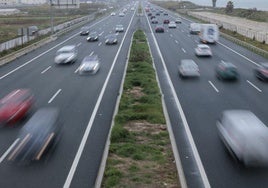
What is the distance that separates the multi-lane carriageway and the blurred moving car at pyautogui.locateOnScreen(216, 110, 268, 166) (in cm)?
47

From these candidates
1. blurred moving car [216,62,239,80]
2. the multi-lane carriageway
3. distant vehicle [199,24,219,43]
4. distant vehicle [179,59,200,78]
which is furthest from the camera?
distant vehicle [199,24,219,43]

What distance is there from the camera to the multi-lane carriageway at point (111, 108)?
1492cm

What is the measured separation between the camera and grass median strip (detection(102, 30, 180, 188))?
14250mm

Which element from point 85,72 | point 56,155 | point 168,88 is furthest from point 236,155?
point 85,72

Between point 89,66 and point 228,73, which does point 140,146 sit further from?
point 89,66

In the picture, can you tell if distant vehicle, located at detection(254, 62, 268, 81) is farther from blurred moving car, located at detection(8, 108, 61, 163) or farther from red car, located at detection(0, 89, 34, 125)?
blurred moving car, located at detection(8, 108, 61, 163)

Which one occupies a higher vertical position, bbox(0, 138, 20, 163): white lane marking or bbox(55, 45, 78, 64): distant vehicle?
bbox(55, 45, 78, 64): distant vehicle

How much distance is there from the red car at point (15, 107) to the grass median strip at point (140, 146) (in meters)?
5.37

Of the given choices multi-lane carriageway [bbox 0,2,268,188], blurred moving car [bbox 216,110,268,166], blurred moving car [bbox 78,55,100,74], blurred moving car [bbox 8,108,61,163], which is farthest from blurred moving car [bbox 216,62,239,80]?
blurred moving car [bbox 8,108,61,163]

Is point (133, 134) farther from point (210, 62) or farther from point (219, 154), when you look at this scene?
point (210, 62)

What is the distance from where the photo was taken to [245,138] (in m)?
15.3

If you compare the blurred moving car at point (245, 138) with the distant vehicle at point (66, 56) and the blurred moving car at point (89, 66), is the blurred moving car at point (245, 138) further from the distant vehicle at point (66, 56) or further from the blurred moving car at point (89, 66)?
the distant vehicle at point (66, 56)

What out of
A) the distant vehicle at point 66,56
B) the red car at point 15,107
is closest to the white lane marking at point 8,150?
the red car at point 15,107

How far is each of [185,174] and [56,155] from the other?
5.73 m
